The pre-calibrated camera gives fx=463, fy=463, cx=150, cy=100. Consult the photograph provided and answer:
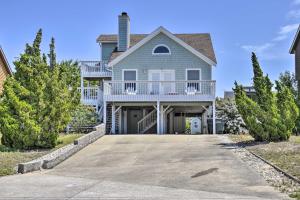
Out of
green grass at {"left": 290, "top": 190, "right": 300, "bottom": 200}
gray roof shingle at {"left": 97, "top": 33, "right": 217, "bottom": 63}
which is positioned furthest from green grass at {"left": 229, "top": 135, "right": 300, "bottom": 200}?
gray roof shingle at {"left": 97, "top": 33, "right": 217, "bottom": 63}

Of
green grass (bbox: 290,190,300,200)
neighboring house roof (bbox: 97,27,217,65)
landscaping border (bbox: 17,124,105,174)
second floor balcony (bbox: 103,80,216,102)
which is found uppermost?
neighboring house roof (bbox: 97,27,217,65)

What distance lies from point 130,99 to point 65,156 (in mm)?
11622

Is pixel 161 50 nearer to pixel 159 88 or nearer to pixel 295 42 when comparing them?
pixel 159 88

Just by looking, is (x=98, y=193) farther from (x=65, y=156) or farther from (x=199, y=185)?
(x=65, y=156)

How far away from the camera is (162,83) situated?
29594 millimetres

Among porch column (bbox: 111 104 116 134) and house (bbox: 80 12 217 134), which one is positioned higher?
house (bbox: 80 12 217 134)

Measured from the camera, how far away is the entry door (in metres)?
29.4

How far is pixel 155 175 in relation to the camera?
12984 millimetres

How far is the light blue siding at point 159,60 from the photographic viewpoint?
3188 cm

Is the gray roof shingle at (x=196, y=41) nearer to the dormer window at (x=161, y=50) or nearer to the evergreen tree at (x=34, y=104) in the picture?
the dormer window at (x=161, y=50)

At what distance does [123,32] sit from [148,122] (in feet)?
25.3

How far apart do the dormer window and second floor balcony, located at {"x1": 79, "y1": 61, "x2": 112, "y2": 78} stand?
4965mm

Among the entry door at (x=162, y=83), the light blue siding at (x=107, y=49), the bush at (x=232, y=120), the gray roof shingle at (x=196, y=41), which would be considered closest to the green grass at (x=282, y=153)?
the bush at (x=232, y=120)

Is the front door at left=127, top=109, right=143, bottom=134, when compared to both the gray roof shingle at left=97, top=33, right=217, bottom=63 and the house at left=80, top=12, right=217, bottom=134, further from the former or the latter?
the gray roof shingle at left=97, top=33, right=217, bottom=63
